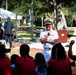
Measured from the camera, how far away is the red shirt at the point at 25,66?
6801 mm

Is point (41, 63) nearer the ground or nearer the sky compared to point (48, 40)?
nearer the ground

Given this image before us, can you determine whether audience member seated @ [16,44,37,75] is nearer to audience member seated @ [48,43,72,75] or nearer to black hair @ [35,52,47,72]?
black hair @ [35,52,47,72]

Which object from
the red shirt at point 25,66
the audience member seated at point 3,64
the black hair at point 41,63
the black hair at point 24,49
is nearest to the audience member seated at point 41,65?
the black hair at point 41,63

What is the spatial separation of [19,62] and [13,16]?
77.2ft

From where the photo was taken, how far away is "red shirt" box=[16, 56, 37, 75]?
6.80 meters

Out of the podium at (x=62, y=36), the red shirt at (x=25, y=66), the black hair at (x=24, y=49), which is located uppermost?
the black hair at (x=24, y=49)

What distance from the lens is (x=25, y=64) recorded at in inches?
268

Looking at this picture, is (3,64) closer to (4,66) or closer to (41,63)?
(4,66)

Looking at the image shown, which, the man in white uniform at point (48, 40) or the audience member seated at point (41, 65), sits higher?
the man in white uniform at point (48, 40)

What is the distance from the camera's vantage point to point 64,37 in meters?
24.7

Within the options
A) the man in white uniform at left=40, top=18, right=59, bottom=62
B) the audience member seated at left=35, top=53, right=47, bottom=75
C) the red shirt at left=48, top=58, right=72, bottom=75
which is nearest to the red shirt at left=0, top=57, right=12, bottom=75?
the audience member seated at left=35, top=53, right=47, bottom=75

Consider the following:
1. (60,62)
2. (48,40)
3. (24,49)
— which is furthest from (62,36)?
(60,62)

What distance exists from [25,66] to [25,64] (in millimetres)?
41

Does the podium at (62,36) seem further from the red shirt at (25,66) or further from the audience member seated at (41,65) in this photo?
the audience member seated at (41,65)
